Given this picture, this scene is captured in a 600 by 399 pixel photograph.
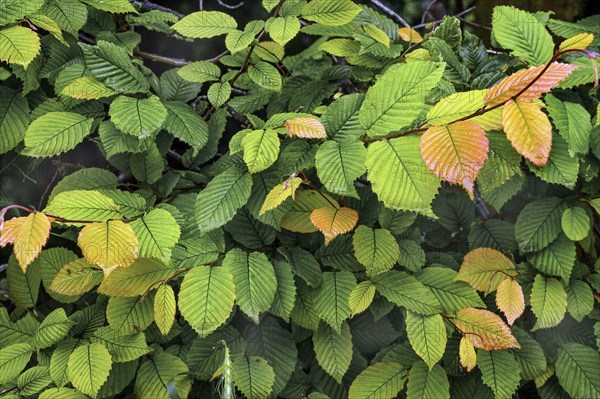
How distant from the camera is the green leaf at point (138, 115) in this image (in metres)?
1.39

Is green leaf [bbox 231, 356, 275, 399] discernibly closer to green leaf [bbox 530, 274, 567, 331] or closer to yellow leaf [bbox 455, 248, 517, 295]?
yellow leaf [bbox 455, 248, 517, 295]

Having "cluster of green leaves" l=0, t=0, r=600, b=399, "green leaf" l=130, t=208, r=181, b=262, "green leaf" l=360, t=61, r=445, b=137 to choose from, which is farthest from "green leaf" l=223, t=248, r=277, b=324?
"green leaf" l=360, t=61, r=445, b=137

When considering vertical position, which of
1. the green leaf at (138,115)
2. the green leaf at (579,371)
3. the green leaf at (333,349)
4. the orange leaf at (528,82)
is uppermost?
the orange leaf at (528,82)

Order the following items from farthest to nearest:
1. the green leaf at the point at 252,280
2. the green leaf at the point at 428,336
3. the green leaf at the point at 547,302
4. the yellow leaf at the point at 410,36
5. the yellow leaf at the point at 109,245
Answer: the yellow leaf at the point at 410,36 < the green leaf at the point at 547,302 < the green leaf at the point at 428,336 < the green leaf at the point at 252,280 < the yellow leaf at the point at 109,245

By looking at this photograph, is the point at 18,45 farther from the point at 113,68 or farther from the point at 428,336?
the point at 428,336

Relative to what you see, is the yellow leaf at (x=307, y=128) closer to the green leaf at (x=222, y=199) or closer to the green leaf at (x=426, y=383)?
the green leaf at (x=222, y=199)

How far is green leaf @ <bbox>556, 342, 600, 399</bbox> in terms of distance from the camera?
5.05 feet

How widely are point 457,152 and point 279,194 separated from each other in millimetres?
358

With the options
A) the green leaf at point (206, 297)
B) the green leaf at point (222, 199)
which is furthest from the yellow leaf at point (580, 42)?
the green leaf at point (206, 297)

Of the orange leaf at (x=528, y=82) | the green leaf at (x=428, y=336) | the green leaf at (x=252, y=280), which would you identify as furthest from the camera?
the green leaf at (x=428, y=336)

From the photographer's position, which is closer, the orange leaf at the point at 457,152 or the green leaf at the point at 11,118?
the orange leaf at the point at 457,152

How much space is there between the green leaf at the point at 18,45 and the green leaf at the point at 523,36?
3.52 feet

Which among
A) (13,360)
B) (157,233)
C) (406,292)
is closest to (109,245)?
(157,233)

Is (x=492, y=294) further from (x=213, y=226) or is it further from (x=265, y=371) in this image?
(x=213, y=226)
